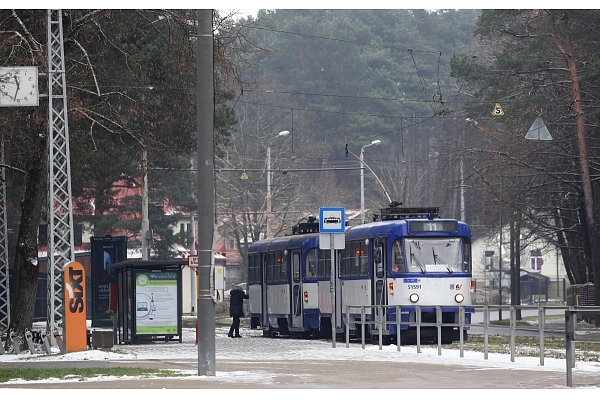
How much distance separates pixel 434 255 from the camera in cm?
3225

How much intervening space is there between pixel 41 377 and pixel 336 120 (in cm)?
8317

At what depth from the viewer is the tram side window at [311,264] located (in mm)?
35781

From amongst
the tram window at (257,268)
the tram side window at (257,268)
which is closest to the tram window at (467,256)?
the tram window at (257,268)

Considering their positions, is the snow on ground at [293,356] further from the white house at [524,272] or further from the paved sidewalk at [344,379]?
the white house at [524,272]

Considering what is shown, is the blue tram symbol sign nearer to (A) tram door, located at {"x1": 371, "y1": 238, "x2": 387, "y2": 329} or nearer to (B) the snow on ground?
(B) the snow on ground

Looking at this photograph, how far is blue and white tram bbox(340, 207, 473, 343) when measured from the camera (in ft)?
104

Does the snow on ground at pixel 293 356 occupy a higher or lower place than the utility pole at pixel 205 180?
lower

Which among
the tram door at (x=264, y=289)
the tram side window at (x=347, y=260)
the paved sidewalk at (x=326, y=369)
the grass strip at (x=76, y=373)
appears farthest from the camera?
the tram door at (x=264, y=289)

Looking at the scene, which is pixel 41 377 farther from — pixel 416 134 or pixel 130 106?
pixel 416 134

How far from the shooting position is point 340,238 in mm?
29891

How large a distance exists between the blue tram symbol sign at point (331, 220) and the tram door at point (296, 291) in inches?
269

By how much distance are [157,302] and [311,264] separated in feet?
17.2

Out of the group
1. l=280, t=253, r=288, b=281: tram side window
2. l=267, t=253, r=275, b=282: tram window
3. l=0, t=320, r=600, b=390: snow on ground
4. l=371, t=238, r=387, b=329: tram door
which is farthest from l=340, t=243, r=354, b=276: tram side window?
l=267, t=253, r=275, b=282: tram window

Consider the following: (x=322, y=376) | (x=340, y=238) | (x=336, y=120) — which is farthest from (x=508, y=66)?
(x=336, y=120)
